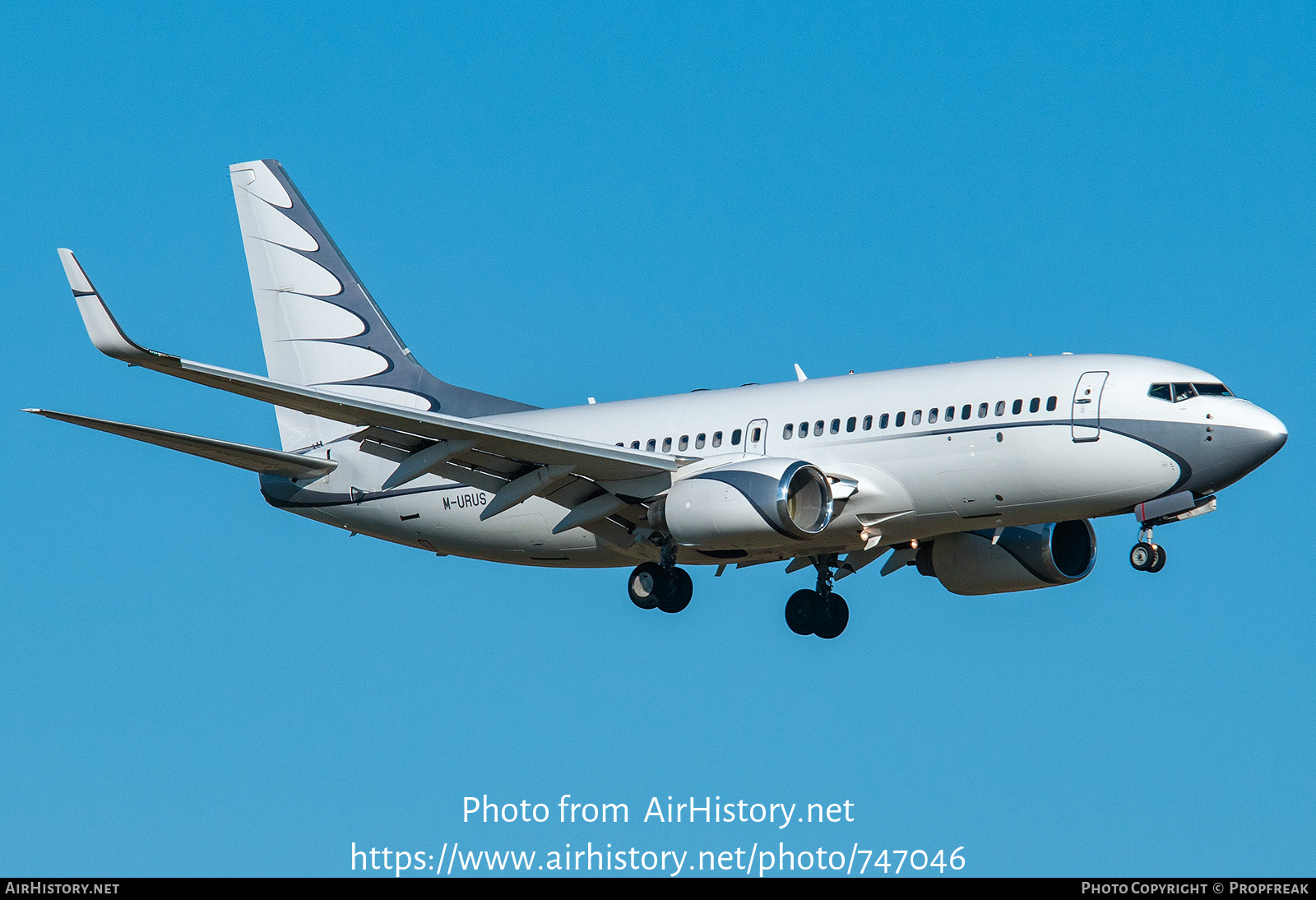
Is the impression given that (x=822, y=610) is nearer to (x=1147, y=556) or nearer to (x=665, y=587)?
(x=665, y=587)

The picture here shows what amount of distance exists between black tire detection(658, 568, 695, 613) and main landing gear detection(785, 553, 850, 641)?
387 centimetres

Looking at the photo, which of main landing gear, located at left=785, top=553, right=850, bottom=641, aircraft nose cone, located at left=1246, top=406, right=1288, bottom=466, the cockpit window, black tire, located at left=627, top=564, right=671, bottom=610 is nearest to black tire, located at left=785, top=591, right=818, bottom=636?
main landing gear, located at left=785, top=553, right=850, bottom=641

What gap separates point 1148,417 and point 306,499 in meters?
21.1

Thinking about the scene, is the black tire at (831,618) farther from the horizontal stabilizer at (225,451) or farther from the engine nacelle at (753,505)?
the horizontal stabilizer at (225,451)

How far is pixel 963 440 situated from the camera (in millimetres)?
35125

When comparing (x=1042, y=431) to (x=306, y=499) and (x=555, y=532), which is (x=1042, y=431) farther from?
(x=306, y=499)

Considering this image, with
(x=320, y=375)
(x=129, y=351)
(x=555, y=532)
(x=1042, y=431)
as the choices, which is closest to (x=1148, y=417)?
(x=1042, y=431)

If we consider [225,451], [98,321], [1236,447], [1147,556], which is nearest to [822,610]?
[1147,556]

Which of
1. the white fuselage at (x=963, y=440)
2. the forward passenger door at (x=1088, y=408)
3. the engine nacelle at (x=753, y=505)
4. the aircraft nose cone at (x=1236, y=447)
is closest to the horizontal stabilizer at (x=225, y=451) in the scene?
the white fuselage at (x=963, y=440)

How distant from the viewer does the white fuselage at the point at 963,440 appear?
34.0 meters

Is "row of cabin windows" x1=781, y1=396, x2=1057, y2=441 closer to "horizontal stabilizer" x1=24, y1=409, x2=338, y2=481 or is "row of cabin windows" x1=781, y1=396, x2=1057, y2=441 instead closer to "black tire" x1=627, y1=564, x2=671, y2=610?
"black tire" x1=627, y1=564, x2=671, y2=610

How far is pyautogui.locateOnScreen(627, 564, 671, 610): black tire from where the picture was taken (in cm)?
3859

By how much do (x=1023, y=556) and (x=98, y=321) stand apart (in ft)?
70.6

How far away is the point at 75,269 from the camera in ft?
101
